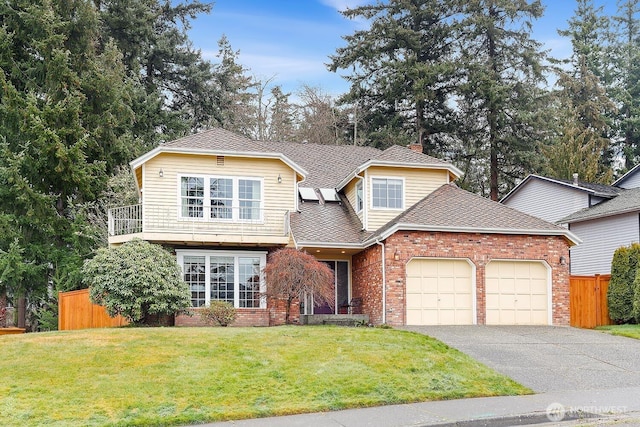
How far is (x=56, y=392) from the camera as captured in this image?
442 inches

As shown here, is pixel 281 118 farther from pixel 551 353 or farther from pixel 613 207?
pixel 551 353

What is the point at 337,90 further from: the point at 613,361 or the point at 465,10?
the point at 613,361

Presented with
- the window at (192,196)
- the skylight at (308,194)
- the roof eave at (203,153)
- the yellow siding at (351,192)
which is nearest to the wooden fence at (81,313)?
the window at (192,196)

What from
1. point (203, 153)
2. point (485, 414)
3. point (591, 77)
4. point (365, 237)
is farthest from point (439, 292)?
point (591, 77)

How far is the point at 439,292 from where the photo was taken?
2069 cm

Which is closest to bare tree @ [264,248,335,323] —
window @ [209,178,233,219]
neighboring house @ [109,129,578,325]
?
neighboring house @ [109,129,578,325]

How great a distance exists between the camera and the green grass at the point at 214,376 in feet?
34.9

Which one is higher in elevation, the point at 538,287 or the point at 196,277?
the point at 196,277

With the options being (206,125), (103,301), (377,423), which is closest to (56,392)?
(377,423)

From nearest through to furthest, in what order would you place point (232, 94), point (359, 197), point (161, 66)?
point (359, 197) < point (161, 66) < point (232, 94)

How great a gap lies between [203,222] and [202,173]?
62.3 inches

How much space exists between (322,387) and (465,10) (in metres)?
32.7

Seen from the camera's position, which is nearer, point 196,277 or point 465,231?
point 465,231

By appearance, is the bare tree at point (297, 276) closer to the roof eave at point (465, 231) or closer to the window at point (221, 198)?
the roof eave at point (465, 231)
